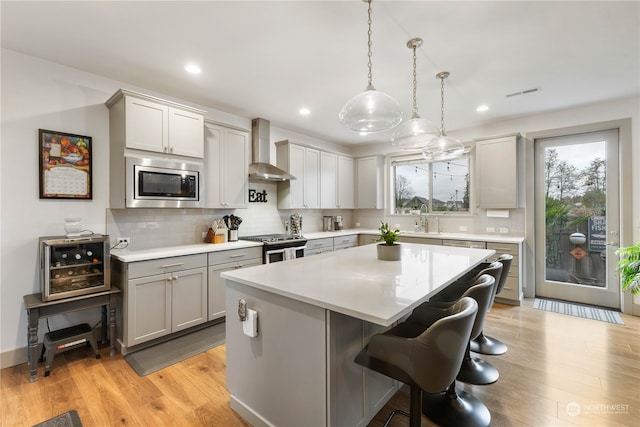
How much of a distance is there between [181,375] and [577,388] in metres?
3.05

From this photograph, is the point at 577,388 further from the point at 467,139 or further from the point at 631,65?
the point at 467,139

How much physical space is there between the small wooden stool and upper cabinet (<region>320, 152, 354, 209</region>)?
3602mm

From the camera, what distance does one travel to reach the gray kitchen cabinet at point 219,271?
3.19 metres

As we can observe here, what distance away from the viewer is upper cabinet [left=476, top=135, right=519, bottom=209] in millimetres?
4191

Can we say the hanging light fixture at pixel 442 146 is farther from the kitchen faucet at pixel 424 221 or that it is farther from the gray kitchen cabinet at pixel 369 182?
the gray kitchen cabinet at pixel 369 182

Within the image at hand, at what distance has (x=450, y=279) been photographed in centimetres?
178

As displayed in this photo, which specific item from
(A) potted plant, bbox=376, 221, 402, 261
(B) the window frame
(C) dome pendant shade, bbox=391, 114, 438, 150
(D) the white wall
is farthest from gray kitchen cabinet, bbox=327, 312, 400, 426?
(B) the window frame

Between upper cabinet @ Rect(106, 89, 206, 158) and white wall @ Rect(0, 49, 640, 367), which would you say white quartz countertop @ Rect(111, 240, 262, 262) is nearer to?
white wall @ Rect(0, 49, 640, 367)

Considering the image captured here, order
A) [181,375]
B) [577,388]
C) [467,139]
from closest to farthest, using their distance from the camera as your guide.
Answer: [577,388]
[181,375]
[467,139]

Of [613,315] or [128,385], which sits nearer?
[128,385]

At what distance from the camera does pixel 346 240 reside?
512 centimetres

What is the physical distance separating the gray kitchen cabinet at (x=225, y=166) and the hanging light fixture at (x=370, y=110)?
2193mm

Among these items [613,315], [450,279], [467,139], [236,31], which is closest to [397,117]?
[450,279]

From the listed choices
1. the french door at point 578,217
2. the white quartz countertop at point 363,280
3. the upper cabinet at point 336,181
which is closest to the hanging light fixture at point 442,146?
the white quartz countertop at point 363,280
